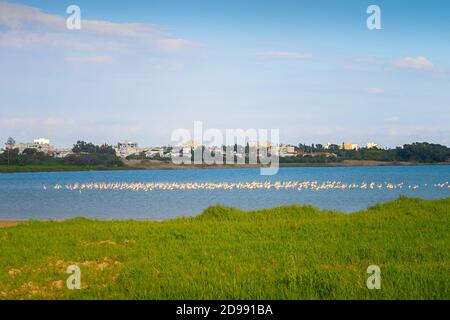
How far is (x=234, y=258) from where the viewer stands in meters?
12.2

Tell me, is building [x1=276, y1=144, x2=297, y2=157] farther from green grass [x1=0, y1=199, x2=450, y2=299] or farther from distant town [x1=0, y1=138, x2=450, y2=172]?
green grass [x1=0, y1=199, x2=450, y2=299]

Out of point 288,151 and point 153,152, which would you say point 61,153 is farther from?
point 288,151

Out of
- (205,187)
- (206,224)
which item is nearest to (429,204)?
(206,224)

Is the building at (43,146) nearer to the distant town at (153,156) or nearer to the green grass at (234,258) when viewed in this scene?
the distant town at (153,156)

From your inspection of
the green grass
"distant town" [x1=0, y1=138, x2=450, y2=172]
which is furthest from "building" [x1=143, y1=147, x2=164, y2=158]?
the green grass

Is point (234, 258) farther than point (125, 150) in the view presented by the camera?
No

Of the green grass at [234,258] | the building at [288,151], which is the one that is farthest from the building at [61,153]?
the green grass at [234,258]

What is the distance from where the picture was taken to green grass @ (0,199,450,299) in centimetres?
930

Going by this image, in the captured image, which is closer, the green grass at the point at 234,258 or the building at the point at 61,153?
the green grass at the point at 234,258

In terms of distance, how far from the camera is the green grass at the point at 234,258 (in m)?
9.30

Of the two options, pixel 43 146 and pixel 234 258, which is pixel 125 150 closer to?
pixel 43 146

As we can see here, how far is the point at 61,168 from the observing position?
16950 centimetres

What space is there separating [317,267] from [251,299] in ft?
8.31

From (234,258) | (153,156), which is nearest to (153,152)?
(153,156)
